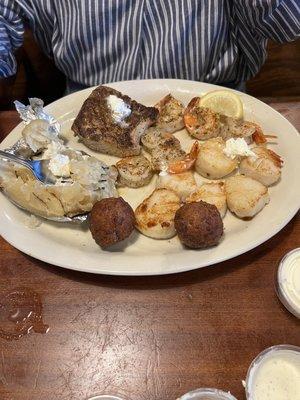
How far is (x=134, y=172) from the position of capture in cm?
167

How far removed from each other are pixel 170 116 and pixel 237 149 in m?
0.34

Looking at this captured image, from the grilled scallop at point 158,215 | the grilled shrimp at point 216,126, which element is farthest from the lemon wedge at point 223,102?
the grilled scallop at point 158,215

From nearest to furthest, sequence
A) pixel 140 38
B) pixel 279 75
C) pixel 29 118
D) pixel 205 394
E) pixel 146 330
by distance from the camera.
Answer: pixel 205 394 → pixel 146 330 → pixel 29 118 → pixel 140 38 → pixel 279 75

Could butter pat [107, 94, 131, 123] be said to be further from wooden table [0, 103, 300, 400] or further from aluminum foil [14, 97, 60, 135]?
wooden table [0, 103, 300, 400]

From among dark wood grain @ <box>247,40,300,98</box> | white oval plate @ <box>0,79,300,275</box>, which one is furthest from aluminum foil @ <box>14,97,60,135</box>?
dark wood grain @ <box>247,40,300,98</box>

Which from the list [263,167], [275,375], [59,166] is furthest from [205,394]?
[59,166]

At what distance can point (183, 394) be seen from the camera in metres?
1.21

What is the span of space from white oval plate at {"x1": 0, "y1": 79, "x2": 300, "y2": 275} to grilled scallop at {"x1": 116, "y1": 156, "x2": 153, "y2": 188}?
35mm

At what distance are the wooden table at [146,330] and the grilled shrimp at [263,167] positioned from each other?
22 cm

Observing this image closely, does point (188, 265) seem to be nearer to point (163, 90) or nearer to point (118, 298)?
point (118, 298)

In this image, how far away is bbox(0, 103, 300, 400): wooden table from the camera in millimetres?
1243

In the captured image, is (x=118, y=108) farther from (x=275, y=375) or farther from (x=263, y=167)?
(x=275, y=375)

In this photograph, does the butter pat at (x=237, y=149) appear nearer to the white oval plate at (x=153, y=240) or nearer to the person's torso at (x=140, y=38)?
the white oval plate at (x=153, y=240)

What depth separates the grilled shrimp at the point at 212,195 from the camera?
1.54 meters
